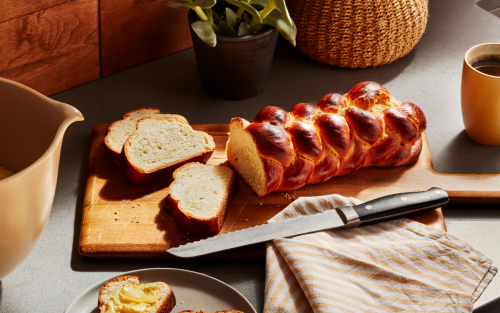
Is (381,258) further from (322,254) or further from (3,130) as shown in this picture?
(3,130)

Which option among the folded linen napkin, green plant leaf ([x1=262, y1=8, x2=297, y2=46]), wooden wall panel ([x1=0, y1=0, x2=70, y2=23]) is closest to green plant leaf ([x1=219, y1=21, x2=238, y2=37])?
green plant leaf ([x1=262, y1=8, x2=297, y2=46])

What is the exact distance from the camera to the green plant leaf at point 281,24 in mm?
1403

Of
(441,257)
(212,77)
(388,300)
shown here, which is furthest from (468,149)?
(212,77)

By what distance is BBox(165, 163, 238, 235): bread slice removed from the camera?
1.15 m

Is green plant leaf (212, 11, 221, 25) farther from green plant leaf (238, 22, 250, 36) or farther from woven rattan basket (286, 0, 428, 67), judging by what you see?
woven rattan basket (286, 0, 428, 67)

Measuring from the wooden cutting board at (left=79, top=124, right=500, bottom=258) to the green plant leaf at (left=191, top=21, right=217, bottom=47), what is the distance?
27 centimetres

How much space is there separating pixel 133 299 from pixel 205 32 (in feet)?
2.57

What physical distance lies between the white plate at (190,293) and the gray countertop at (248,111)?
0.07 m

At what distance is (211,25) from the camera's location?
4.74ft

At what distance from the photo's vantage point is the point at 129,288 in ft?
3.12

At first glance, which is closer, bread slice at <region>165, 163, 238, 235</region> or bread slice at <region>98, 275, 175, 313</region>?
bread slice at <region>98, 275, 175, 313</region>

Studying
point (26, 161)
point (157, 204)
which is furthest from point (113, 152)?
point (26, 161)

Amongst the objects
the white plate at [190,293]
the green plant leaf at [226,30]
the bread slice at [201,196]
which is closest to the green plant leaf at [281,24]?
the green plant leaf at [226,30]

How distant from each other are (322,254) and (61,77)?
3.45 ft
